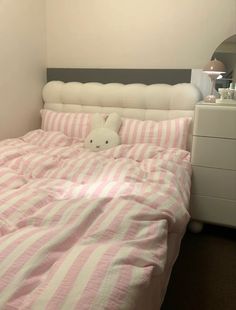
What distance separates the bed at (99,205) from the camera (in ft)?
2.47

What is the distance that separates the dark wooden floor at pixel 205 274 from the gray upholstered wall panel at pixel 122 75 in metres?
1.24

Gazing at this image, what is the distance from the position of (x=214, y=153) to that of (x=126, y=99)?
2.80 ft

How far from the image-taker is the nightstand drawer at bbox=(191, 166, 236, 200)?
6.66 ft

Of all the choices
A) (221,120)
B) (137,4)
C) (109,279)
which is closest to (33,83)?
(137,4)

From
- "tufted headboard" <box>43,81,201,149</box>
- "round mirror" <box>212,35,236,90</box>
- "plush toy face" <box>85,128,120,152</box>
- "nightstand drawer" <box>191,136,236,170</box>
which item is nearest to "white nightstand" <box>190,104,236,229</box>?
"nightstand drawer" <box>191,136,236,170</box>

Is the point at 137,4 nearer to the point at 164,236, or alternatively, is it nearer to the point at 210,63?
the point at 210,63

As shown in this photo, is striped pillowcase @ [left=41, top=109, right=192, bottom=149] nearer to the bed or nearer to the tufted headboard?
the bed

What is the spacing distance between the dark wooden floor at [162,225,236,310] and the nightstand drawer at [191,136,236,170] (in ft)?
1.73

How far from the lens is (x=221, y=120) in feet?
6.43

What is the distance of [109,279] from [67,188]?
2.36 feet

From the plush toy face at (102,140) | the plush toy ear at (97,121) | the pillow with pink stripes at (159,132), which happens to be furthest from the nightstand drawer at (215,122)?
the plush toy ear at (97,121)

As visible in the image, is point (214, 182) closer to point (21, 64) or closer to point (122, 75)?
point (122, 75)

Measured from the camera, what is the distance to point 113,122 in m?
2.32

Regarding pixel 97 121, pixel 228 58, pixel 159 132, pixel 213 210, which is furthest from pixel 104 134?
pixel 228 58
